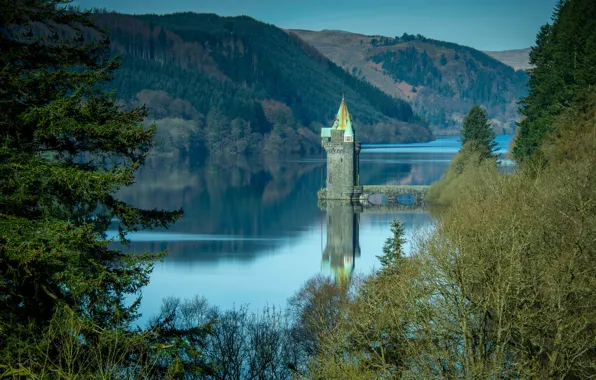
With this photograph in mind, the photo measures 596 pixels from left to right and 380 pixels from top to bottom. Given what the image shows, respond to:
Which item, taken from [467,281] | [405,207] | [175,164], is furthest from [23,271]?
[175,164]

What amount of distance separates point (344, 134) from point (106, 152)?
6450 centimetres

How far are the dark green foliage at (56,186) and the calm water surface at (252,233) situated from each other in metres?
18.7

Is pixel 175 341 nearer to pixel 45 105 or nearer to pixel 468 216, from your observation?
pixel 45 105

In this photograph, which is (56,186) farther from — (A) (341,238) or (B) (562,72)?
(A) (341,238)

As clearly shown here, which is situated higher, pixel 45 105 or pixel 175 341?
pixel 45 105

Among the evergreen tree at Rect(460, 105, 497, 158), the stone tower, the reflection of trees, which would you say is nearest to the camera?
the reflection of trees

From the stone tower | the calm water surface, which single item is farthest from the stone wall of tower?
the calm water surface

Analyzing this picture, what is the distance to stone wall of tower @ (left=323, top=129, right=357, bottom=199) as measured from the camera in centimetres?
7294

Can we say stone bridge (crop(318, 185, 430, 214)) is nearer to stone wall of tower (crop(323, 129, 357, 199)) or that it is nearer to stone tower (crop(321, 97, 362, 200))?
stone tower (crop(321, 97, 362, 200))

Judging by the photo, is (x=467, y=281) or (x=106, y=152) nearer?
(x=106, y=152)

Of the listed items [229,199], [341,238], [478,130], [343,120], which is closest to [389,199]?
[343,120]

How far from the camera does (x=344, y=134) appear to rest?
2921 inches

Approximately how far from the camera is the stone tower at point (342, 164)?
72.9m

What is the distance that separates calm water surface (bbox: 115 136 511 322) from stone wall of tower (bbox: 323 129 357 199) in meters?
2.18
